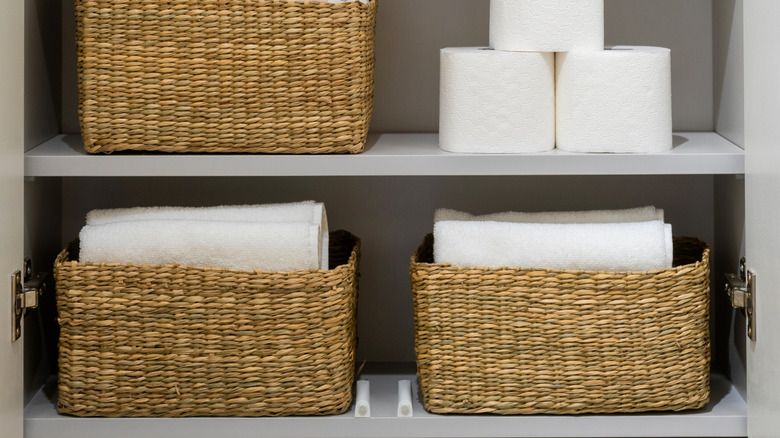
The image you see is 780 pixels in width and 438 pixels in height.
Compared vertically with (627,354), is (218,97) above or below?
above

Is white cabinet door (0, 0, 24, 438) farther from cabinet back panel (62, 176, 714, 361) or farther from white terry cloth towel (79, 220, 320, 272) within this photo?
cabinet back panel (62, 176, 714, 361)

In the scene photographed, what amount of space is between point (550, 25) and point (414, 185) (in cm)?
38

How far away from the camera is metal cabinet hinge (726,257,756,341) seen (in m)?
1.18

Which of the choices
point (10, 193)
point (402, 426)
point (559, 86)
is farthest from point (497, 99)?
point (10, 193)

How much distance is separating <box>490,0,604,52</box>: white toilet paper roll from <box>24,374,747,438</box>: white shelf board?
1.53 ft

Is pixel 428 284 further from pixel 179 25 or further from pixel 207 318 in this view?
pixel 179 25

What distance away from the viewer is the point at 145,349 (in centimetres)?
119

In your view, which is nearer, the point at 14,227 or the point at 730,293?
the point at 14,227

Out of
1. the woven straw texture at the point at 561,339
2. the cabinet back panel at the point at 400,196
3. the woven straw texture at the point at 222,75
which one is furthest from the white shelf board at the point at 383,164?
the cabinet back panel at the point at 400,196

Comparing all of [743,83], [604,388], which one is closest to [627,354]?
[604,388]

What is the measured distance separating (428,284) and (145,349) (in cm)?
36

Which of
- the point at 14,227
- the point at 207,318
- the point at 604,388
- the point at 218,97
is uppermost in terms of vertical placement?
the point at 218,97

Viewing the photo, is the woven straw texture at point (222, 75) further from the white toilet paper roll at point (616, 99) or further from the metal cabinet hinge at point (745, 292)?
the metal cabinet hinge at point (745, 292)

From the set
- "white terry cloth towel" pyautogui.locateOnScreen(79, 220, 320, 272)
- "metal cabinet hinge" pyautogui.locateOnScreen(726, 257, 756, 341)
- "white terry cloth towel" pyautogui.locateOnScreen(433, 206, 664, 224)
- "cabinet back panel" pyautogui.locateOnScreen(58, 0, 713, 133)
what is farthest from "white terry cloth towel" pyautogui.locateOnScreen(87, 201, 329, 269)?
"metal cabinet hinge" pyautogui.locateOnScreen(726, 257, 756, 341)
